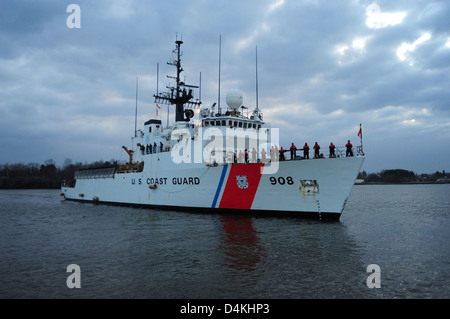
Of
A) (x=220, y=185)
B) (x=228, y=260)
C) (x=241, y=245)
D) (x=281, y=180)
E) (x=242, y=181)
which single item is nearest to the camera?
(x=228, y=260)

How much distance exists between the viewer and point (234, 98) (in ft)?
68.1

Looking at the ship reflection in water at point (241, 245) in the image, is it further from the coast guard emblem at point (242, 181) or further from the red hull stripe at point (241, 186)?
the coast guard emblem at point (242, 181)

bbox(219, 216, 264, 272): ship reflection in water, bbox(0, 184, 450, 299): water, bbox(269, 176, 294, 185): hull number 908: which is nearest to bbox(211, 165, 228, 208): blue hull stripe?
bbox(219, 216, 264, 272): ship reflection in water

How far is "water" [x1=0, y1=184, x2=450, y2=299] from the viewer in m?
6.29

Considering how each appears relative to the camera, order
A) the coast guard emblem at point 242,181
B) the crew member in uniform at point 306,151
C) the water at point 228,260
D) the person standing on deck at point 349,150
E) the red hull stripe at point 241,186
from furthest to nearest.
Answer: the coast guard emblem at point 242,181 → the red hull stripe at point 241,186 → the crew member in uniform at point 306,151 → the person standing on deck at point 349,150 → the water at point 228,260

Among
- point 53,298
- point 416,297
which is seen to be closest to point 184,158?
point 53,298

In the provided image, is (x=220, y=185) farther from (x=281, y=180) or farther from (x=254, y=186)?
(x=281, y=180)

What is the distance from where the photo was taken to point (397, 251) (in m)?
9.68

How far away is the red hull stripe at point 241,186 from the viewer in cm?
1562

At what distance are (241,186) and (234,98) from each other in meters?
7.35

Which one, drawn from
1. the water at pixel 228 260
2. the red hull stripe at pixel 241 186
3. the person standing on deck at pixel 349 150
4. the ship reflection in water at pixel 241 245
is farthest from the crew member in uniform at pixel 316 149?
the ship reflection in water at pixel 241 245

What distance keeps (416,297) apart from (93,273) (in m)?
7.26

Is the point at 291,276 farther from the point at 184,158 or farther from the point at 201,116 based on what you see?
the point at 201,116

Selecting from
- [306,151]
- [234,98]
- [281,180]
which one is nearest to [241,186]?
[281,180]
